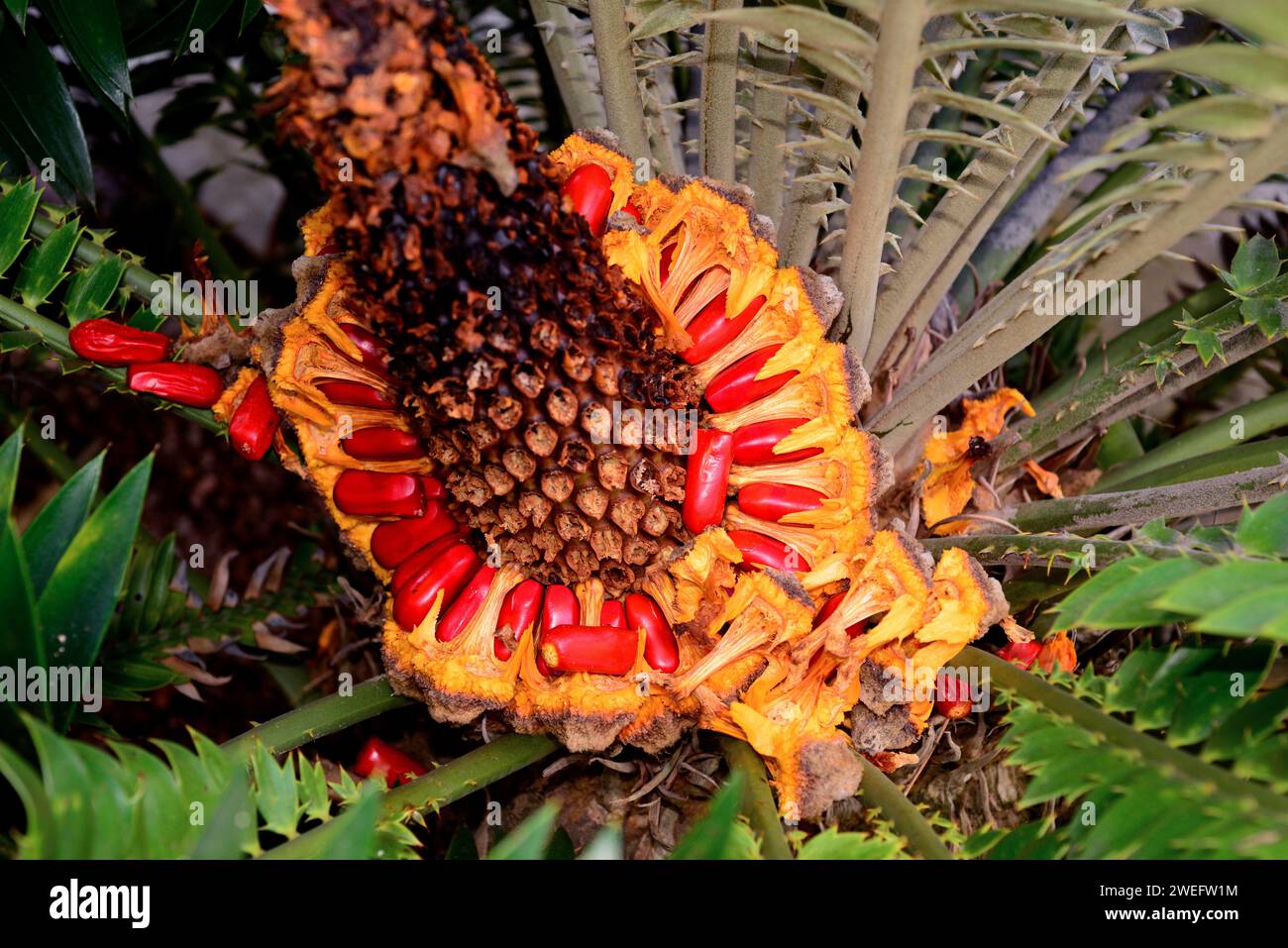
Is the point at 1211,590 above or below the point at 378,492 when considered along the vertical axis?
below

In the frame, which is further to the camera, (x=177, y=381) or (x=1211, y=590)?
(x=177, y=381)

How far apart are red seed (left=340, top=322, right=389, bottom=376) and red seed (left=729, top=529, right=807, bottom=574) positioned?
45 centimetres

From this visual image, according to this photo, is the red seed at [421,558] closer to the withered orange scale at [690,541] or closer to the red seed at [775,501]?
the withered orange scale at [690,541]

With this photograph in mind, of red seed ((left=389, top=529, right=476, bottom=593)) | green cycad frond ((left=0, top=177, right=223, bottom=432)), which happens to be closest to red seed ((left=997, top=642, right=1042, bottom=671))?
red seed ((left=389, top=529, right=476, bottom=593))

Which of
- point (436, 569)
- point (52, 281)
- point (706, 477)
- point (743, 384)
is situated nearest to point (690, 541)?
point (706, 477)

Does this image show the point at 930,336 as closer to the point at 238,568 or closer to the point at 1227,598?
the point at 1227,598

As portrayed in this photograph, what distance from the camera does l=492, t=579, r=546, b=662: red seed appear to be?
1185 mm

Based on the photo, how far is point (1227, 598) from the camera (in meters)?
0.80

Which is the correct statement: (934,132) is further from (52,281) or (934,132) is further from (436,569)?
(52,281)

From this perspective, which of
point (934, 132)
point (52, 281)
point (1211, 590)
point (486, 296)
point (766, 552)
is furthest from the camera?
point (52, 281)

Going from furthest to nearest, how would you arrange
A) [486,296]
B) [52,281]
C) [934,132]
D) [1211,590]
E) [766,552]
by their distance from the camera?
[52,281], [766,552], [934,132], [486,296], [1211,590]

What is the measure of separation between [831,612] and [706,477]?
20cm

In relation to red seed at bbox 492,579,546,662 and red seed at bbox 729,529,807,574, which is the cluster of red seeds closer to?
red seed at bbox 492,579,546,662

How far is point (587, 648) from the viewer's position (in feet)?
3.69
